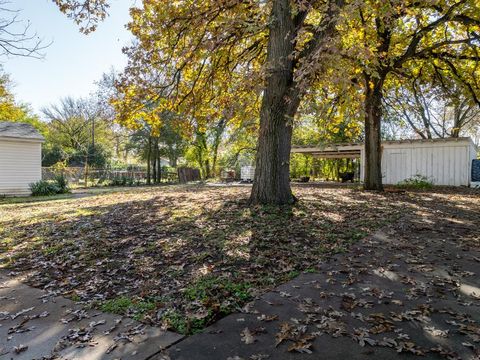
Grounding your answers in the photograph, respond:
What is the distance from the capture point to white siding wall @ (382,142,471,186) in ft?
55.1

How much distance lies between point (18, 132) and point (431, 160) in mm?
20797

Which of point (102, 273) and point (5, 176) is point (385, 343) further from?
point (5, 176)

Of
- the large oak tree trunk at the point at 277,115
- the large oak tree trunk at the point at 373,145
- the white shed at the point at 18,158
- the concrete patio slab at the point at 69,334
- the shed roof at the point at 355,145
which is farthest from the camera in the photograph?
the shed roof at the point at 355,145

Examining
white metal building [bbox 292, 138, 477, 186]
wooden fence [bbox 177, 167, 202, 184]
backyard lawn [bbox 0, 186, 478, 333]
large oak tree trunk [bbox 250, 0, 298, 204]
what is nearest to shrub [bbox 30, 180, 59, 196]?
backyard lawn [bbox 0, 186, 478, 333]

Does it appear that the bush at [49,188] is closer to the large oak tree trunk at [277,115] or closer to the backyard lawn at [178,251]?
the backyard lawn at [178,251]

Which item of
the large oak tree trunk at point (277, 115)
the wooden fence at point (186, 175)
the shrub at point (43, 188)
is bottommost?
the shrub at point (43, 188)

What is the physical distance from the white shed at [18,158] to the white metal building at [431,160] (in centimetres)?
1452

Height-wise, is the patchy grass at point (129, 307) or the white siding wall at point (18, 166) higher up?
the white siding wall at point (18, 166)

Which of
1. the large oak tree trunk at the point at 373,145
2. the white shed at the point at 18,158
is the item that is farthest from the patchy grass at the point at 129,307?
the white shed at the point at 18,158

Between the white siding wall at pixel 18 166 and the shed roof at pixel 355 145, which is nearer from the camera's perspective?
the white siding wall at pixel 18 166

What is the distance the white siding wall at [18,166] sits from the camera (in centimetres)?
1584

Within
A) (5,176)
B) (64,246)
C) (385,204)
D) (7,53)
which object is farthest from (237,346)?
→ (5,176)

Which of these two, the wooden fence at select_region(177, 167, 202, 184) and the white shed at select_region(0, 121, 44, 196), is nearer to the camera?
the white shed at select_region(0, 121, 44, 196)

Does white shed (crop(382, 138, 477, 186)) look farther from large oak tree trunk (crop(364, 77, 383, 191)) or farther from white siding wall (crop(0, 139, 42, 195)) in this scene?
white siding wall (crop(0, 139, 42, 195))
